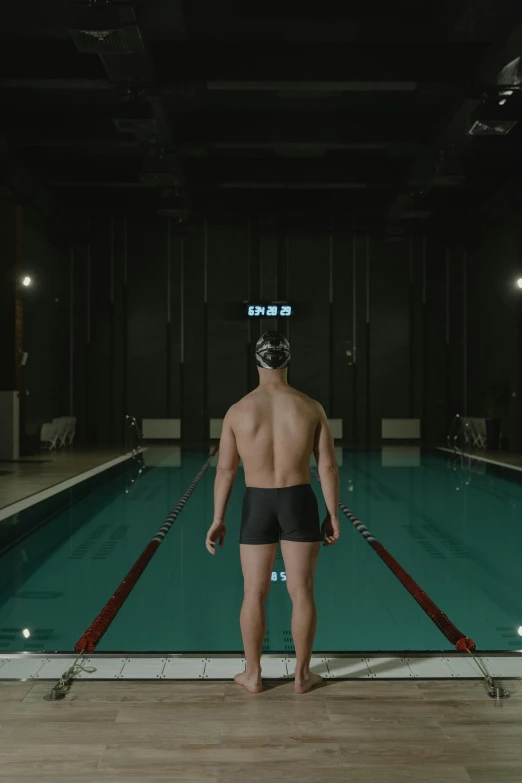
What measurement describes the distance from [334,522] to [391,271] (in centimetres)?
1412

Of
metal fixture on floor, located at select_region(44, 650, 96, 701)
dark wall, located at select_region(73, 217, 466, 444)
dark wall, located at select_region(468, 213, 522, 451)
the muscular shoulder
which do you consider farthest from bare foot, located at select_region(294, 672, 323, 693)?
dark wall, located at select_region(73, 217, 466, 444)

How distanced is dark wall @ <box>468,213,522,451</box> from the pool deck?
22.6 feet

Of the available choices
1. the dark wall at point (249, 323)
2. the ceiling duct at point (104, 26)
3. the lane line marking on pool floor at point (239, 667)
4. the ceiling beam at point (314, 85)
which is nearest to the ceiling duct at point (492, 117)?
the ceiling beam at point (314, 85)

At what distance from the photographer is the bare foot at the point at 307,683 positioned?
2594mm

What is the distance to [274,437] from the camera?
2682 mm

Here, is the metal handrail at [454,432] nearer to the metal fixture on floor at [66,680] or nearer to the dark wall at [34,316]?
the dark wall at [34,316]

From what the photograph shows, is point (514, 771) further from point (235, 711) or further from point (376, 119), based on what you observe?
point (376, 119)

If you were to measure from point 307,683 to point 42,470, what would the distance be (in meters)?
7.98

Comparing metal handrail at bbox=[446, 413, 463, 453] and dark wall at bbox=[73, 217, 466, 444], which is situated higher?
dark wall at bbox=[73, 217, 466, 444]

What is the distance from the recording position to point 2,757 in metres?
2.14

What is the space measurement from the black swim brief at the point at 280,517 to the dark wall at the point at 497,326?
11499mm

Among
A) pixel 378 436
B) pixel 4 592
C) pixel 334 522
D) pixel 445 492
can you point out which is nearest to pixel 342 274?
pixel 378 436

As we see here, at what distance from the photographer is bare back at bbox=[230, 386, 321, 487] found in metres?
2.67

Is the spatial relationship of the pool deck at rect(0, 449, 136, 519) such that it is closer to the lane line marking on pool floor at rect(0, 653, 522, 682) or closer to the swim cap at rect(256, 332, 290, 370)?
the lane line marking on pool floor at rect(0, 653, 522, 682)
